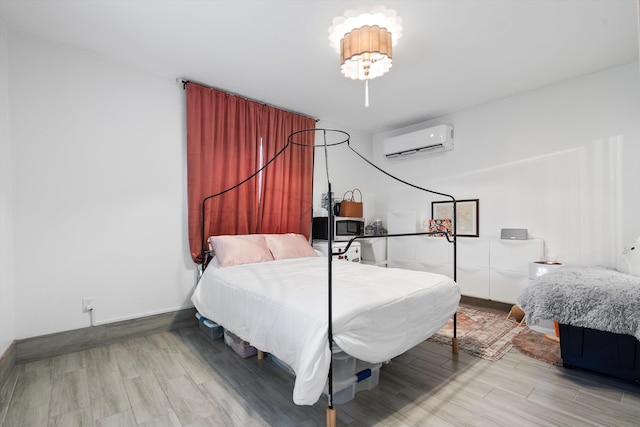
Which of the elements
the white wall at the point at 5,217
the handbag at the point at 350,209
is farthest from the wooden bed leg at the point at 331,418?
the handbag at the point at 350,209

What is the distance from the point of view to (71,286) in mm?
2488

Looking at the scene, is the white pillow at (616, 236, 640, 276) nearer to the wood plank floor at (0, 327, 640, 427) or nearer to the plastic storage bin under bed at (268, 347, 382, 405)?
the wood plank floor at (0, 327, 640, 427)

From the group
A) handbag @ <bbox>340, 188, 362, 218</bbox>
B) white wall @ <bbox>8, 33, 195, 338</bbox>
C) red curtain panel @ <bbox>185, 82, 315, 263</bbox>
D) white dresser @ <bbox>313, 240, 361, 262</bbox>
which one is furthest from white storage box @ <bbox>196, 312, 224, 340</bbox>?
handbag @ <bbox>340, 188, 362, 218</bbox>

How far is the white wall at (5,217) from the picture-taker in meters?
2.07

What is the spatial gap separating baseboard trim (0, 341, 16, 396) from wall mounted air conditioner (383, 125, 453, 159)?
458 cm

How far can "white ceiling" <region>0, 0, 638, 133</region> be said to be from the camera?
Answer: 2053mm

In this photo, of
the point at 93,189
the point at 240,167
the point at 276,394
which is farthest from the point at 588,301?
the point at 93,189

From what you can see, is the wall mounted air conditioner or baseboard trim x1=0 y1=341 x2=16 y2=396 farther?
the wall mounted air conditioner

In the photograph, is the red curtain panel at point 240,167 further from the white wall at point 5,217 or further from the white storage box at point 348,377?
the white storage box at point 348,377

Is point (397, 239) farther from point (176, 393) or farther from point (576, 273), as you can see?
point (176, 393)

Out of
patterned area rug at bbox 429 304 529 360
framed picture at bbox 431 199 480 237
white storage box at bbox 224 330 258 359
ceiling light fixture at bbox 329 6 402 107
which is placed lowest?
patterned area rug at bbox 429 304 529 360

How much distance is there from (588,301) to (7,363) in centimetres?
389

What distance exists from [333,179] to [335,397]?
328cm

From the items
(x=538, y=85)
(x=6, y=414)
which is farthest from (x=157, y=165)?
(x=538, y=85)
